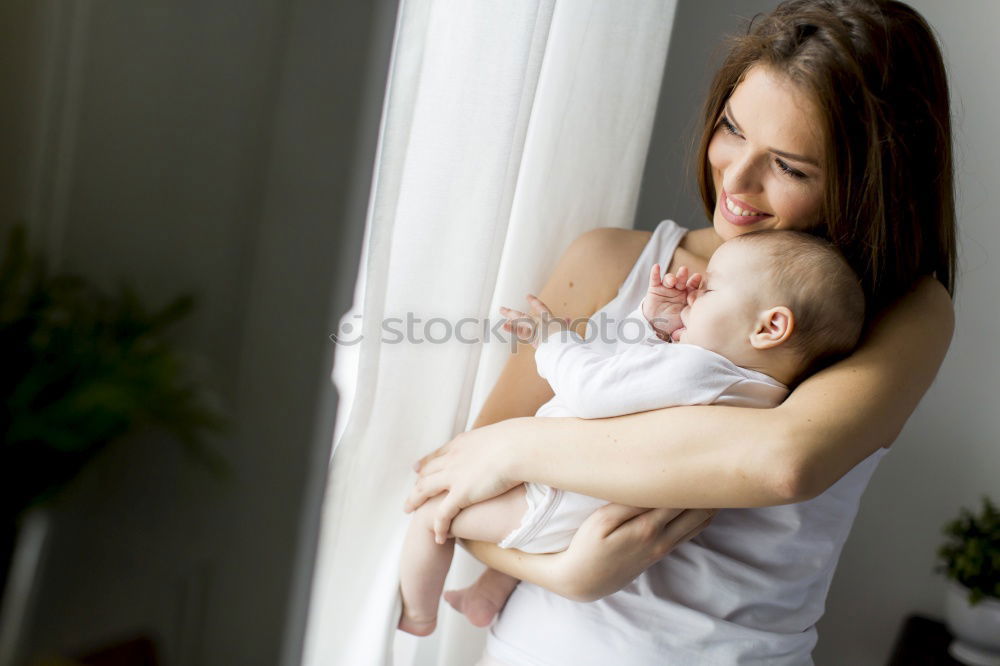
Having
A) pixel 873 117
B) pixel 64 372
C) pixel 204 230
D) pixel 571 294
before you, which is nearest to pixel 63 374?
pixel 64 372

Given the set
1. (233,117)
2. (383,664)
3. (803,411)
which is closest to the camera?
(233,117)

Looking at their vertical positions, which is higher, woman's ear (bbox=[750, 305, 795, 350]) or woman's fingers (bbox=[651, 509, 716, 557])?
woman's ear (bbox=[750, 305, 795, 350])

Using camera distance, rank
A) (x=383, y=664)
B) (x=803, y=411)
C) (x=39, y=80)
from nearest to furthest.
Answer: (x=39, y=80)
(x=803, y=411)
(x=383, y=664)

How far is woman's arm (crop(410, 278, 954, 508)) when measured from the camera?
1.04m

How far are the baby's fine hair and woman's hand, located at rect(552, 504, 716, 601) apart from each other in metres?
0.29

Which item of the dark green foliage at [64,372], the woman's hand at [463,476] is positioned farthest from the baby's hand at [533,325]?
the dark green foliage at [64,372]

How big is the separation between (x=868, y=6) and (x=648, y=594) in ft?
2.82

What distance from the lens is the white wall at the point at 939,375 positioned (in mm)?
1899

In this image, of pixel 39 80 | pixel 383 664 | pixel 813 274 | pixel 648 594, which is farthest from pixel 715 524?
pixel 39 80

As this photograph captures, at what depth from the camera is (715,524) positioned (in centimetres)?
122

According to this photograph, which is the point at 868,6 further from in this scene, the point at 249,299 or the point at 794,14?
the point at 249,299

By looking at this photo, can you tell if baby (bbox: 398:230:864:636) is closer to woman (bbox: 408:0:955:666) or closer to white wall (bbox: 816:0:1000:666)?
woman (bbox: 408:0:955:666)

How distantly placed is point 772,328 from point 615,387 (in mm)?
227

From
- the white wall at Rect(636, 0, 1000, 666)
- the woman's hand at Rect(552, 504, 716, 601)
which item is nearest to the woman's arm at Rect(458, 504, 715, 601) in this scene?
the woman's hand at Rect(552, 504, 716, 601)
